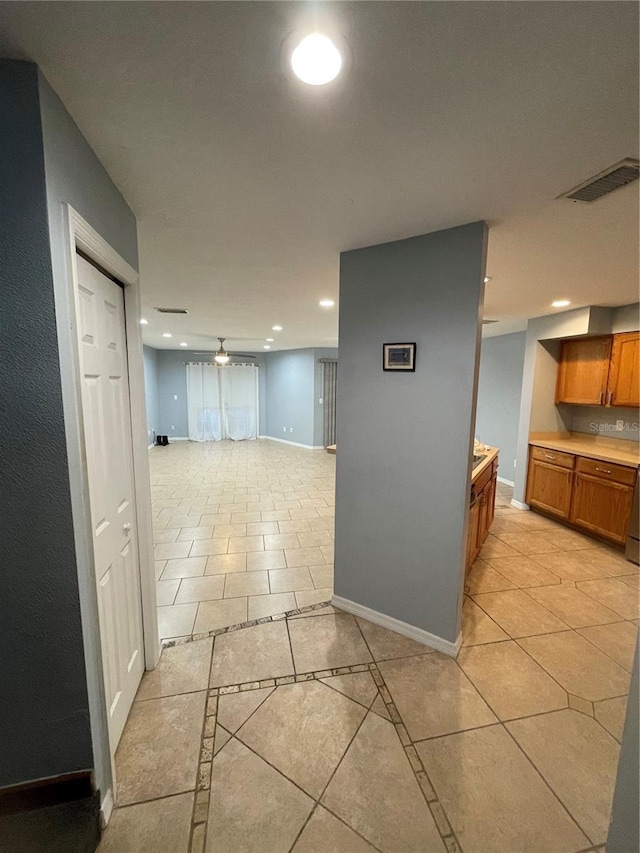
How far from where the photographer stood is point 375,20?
0.75 metres

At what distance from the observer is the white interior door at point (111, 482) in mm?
1288

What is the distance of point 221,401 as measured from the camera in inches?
356

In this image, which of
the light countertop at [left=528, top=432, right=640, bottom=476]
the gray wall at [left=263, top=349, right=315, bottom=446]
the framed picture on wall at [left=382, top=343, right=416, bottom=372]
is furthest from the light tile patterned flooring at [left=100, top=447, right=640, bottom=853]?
the gray wall at [left=263, top=349, right=315, bottom=446]

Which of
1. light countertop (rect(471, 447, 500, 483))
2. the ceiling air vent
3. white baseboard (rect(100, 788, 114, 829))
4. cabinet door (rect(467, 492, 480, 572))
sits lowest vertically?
white baseboard (rect(100, 788, 114, 829))

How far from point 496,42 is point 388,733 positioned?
8.15ft

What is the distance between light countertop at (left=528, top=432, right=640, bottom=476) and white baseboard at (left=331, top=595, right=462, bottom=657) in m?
2.56

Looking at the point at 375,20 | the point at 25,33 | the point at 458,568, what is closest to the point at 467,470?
the point at 458,568

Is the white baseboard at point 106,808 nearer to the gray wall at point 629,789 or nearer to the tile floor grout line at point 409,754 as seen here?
the tile floor grout line at point 409,754

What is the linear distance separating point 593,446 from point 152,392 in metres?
8.62

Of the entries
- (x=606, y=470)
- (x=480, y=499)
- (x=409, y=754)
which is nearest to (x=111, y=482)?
(x=409, y=754)

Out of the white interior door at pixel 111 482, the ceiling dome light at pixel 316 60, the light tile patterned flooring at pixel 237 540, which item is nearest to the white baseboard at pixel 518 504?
the light tile patterned flooring at pixel 237 540

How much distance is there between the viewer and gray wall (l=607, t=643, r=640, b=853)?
80cm

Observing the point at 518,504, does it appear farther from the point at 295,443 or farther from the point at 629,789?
the point at 295,443

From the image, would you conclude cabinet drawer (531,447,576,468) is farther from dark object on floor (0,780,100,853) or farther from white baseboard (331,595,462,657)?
dark object on floor (0,780,100,853)
